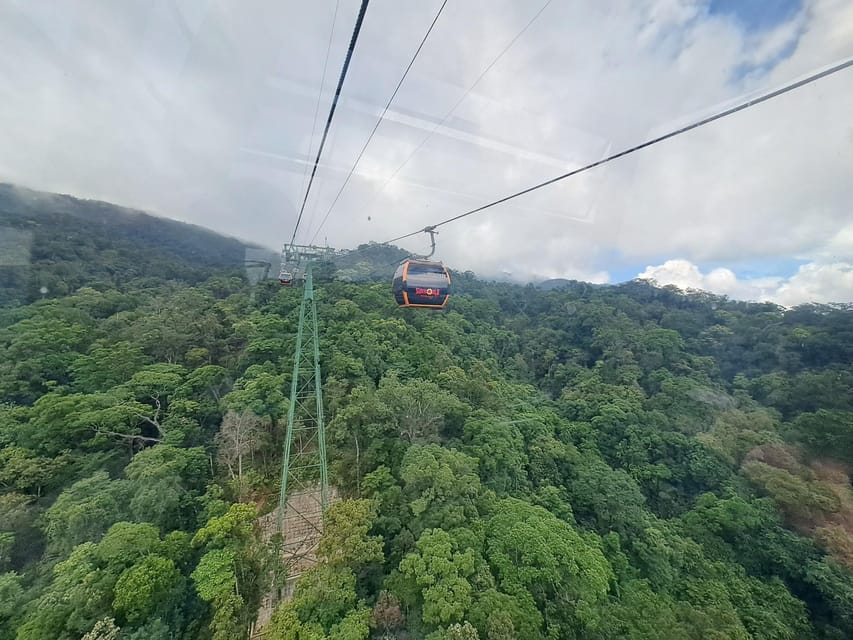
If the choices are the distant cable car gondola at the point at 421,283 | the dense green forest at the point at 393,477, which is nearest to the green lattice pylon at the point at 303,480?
the dense green forest at the point at 393,477

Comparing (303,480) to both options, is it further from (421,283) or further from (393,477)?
(421,283)

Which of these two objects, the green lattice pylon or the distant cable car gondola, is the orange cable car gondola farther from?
the green lattice pylon

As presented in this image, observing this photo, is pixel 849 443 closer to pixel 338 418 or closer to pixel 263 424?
pixel 338 418

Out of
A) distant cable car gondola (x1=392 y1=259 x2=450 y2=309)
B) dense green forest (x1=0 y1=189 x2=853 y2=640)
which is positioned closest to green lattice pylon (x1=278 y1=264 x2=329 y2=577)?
dense green forest (x1=0 y1=189 x2=853 y2=640)

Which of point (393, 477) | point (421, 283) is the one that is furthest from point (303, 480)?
point (421, 283)

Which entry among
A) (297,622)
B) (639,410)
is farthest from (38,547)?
(639,410)

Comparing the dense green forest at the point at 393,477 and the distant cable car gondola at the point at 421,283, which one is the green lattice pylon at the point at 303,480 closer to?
the dense green forest at the point at 393,477
